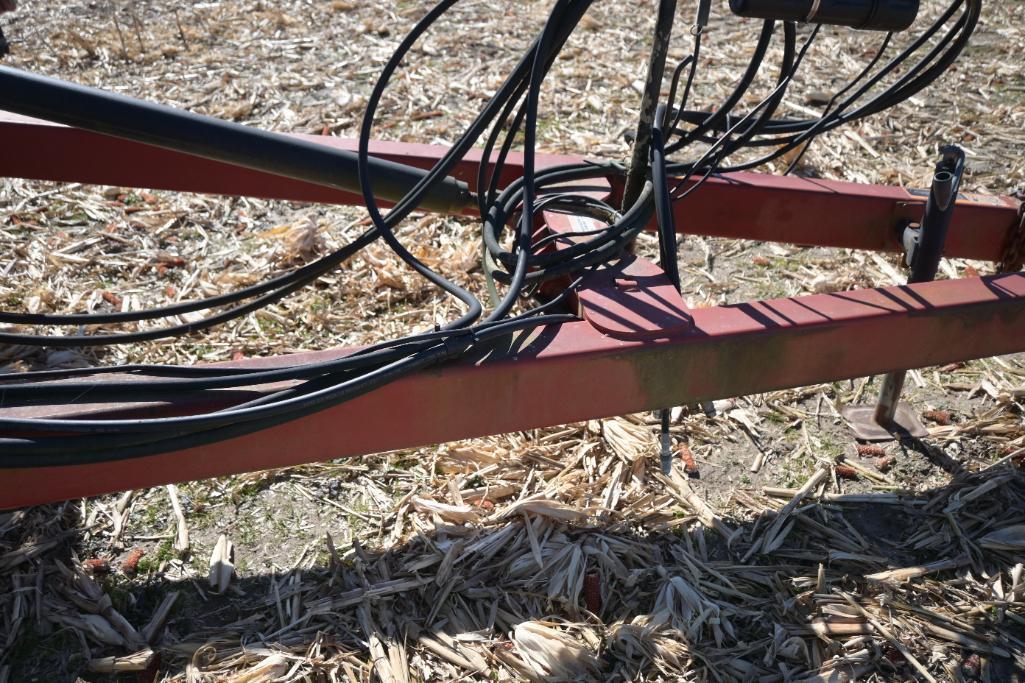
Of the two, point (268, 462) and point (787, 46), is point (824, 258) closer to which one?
point (787, 46)

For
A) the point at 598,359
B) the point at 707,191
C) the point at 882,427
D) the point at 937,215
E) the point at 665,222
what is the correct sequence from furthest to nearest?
1. the point at 882,427
2. the point at 707,191
3. the point at 937,215
4. the point at 665,222
5. the point at 598,359

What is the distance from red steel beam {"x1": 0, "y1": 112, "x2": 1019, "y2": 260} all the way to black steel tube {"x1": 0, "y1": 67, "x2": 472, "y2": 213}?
40cm

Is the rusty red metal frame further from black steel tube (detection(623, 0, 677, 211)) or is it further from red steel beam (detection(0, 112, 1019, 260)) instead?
black steel tube (detection(623, 0, 677, 211))

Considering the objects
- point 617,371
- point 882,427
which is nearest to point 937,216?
point 882,427

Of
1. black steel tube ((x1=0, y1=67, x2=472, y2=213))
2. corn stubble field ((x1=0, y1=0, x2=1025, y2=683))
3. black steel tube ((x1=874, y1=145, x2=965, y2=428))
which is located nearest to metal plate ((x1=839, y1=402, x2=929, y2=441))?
corn stubble field ((x1=0, y1=0, x2=1025, y2=683))

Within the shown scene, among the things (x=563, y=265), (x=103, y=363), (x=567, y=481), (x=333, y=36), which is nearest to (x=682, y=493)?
(x=567, y=481)

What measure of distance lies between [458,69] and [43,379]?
13.8 ft

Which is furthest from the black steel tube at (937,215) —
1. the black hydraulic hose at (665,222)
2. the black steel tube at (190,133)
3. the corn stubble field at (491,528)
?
the black steel tube at (190,133)

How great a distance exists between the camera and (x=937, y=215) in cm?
252

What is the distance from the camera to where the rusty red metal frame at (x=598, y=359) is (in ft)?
6.13

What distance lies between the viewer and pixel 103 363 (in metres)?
3.21

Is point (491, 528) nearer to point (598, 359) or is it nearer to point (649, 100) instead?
point (598, 359)

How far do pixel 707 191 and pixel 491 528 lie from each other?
1329 mm

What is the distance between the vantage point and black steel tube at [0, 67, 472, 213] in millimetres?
1833
